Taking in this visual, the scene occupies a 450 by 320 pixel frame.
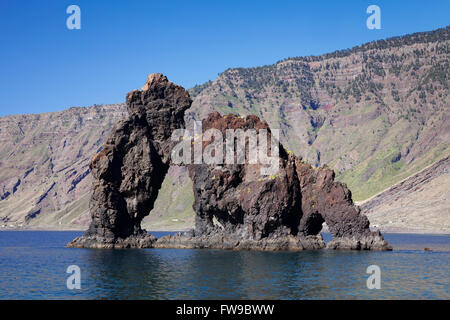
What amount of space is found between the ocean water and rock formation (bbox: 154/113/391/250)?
4899 mm

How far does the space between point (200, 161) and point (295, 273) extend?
142ft

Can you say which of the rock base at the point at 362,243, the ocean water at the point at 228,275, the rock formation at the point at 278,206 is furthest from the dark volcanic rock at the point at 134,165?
the rock base at the point at 362,243

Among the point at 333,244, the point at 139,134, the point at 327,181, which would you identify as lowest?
the point at 333,244

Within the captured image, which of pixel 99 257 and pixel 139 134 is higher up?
pixel 139 134

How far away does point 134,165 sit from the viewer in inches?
4545

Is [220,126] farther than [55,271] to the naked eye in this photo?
Yes

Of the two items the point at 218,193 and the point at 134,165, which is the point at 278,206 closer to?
the point at 218,193

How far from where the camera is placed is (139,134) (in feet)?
384

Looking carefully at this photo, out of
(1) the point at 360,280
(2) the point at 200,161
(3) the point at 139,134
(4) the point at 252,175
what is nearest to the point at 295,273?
(1) the point at 360,280

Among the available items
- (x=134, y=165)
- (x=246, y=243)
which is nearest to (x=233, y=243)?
(x=246, y=243)

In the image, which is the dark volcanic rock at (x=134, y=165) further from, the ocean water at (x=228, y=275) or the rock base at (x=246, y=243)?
the ocean water at (x=228, y=275)

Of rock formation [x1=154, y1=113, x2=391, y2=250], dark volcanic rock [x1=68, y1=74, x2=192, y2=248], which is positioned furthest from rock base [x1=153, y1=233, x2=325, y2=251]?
dark volcanic rock [x1=68, y1=74, x2=192, y2=248]

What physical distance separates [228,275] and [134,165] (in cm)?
4880
